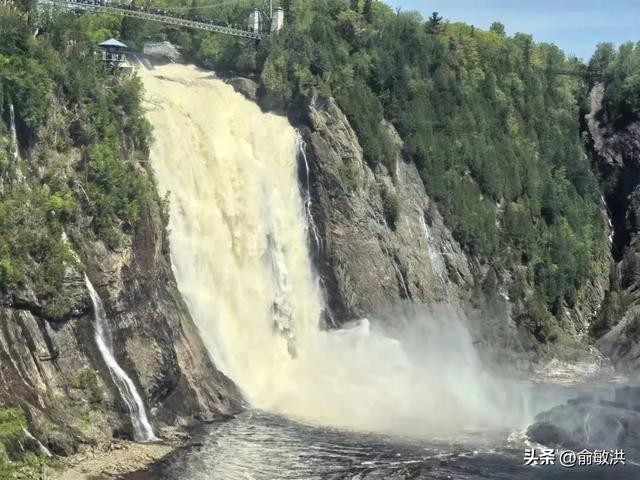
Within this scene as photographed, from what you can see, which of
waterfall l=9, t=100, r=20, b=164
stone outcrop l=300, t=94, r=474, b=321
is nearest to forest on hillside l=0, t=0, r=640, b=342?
stone outcrop l=300, t=94, r=474, b=321

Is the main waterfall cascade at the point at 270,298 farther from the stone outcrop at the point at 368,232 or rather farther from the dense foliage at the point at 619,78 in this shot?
the dense foliage at the point at 619,78

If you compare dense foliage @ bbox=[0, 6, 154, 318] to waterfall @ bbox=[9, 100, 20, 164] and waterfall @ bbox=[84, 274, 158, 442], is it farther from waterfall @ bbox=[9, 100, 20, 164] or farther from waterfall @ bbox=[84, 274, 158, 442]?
waterfall @ bbox=[84, 274, 158, 442]

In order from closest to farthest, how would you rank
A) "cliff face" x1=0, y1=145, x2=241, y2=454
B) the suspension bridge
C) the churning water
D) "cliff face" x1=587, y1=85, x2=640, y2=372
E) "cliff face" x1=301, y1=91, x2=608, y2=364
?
"cliff face" x1=0, y1=145, x2=241, y2=454
the churning water
the suspension bridge
"cliff face" x1=301, y1=91, x2=608, y2=364
"cliff face" x1=587, y1=85, x2=640, y2=372

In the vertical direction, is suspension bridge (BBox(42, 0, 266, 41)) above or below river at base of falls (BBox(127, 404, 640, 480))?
above

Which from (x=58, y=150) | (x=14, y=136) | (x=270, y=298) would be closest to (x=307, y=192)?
(x=270, y=298)

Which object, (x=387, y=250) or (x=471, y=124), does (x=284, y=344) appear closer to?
(x=387, y=250)

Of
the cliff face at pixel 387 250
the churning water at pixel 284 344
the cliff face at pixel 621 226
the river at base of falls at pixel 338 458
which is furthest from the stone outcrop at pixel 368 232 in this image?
the river at base of falls at pixel 338 458
